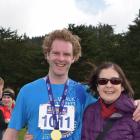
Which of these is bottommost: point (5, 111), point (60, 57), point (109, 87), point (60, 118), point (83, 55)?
point (5, 111)

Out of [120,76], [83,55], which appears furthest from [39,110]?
[83,55]

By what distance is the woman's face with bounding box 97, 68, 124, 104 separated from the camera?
13.3 feet

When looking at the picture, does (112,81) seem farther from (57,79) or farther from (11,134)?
(11,134)

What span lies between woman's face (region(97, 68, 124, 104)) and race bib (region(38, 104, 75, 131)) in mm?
383

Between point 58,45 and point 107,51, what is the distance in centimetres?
4378

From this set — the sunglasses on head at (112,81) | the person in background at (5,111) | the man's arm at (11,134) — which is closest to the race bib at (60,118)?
the man's arm at (11,134)

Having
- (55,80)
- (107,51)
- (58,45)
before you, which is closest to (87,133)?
(55,80)

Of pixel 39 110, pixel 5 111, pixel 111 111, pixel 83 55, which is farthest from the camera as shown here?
pixel 83 55

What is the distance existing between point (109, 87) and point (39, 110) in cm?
73

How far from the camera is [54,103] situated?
432 centimetres

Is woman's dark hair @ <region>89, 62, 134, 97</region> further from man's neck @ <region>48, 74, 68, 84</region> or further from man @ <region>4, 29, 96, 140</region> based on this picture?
man's neck @ <region>48, 74, 68, 84</region>

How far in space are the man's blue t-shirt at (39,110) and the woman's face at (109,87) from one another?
323 mm

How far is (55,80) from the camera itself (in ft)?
14.5

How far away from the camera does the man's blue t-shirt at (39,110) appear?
4.28 meters
